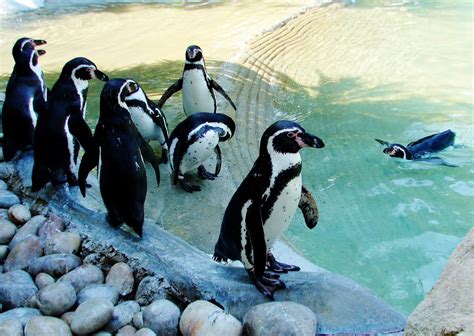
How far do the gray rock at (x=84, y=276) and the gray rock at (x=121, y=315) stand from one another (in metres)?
0.26

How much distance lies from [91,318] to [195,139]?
5.19ft

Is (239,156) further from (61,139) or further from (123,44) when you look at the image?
(123,44)

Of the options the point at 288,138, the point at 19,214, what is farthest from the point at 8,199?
the point at 288,138

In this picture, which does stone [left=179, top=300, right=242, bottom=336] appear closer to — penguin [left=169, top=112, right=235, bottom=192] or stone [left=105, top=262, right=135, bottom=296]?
stone [left=105, top=262, right=135, bottom=296]

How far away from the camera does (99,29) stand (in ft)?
27.1

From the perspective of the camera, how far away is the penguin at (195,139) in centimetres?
364

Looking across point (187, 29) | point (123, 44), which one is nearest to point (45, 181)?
point (123, 44)

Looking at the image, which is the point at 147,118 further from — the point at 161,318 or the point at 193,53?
the point at 161,318

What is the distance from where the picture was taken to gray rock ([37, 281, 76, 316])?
7.79 feet

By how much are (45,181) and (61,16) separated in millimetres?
6602

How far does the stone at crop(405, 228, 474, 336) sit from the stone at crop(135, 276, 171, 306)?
1154 mm

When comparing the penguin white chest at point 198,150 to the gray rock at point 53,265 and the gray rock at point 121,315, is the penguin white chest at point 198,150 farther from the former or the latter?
the gray rock at point 121,315

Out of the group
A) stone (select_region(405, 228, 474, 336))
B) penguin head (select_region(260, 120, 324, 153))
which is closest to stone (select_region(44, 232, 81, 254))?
penguin head (select_region(260, 120, 324, 153))

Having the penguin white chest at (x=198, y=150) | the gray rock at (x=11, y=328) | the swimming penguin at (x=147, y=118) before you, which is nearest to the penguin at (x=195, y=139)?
the penguin white chest at (x=198, y=150)
